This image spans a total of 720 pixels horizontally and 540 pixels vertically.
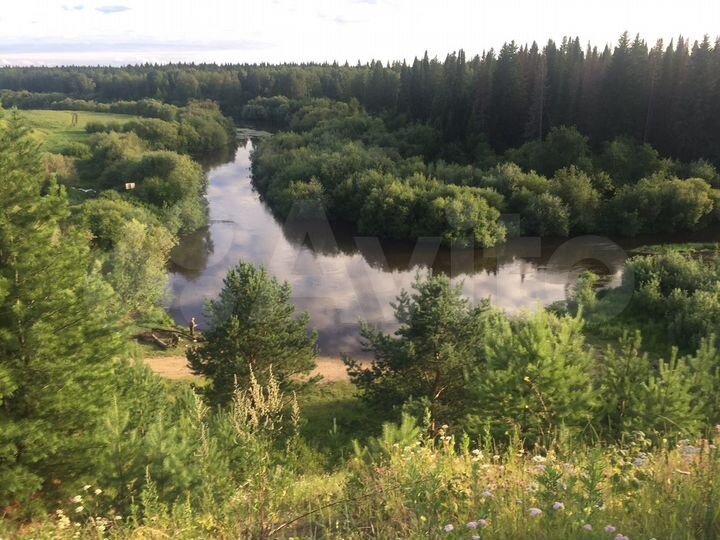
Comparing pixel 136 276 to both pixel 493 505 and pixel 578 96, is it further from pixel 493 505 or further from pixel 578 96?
pixel 578 96

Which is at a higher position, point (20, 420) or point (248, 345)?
point (20, 420)

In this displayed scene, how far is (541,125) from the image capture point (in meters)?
50.7

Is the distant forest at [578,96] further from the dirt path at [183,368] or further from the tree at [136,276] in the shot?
the dirt path at [183,368]

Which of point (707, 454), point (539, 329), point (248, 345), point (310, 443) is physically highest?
point (707, 454)

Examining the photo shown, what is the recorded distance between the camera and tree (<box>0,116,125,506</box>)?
25.1 feet

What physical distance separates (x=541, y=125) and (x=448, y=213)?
2042 cm

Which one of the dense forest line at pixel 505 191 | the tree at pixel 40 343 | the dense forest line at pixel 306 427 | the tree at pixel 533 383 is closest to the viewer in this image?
the dense forest line at pixel 306 427

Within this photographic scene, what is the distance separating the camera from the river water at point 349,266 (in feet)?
83.6

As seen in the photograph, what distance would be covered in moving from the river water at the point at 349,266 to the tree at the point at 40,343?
13587mm

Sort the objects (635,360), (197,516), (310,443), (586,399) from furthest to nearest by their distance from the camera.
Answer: (310,443)
(635,360)
(586,399)
(197,516)

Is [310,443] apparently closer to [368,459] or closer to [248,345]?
[248,345]

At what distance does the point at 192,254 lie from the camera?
33750 millimetres

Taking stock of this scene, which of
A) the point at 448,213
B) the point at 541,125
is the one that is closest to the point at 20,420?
the point at 448,213

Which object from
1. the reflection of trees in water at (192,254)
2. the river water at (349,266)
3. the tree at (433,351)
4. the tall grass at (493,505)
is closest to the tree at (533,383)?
the tree at (433,351)
